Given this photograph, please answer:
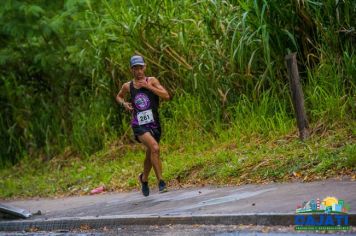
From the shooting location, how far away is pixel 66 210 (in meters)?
11.5

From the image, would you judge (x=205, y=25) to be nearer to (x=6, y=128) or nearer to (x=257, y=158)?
(x=257, y=158)

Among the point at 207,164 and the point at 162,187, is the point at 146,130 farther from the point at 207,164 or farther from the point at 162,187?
the point at 207,164

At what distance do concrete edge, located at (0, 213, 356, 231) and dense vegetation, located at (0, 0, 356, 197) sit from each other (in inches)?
96.3

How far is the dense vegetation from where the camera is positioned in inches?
513

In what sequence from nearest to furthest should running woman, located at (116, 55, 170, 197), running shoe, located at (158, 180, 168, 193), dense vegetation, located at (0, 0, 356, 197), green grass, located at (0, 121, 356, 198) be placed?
1. green grass, located at (0, 121, 356, 198)
2. running woman, located at (116, 55, 170, 197)
3. running shoe, located at (158, 180, 168, 193)
4. dense vegetation, located at (0, 0, 356, 197)

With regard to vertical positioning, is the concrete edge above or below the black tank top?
below

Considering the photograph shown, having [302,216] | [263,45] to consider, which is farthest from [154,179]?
[302,216]

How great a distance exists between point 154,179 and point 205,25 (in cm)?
383

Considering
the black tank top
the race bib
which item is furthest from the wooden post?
the race bib

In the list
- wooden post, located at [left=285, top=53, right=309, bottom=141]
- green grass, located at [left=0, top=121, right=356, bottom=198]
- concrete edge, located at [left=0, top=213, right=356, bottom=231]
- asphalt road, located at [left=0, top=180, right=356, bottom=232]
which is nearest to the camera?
concrete edge, located at [left=0, top=213, right=356, bottom=231]

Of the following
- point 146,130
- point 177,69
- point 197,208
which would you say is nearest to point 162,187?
point 146,130

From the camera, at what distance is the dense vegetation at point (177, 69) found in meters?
13.0

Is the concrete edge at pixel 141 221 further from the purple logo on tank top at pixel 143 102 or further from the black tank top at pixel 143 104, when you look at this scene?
the purple logo on tank top at pixel 143 102

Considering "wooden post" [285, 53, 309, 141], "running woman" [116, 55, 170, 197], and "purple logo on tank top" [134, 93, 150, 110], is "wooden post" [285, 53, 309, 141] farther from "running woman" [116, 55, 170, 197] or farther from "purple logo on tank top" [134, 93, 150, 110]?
"purple logo on tank top" [134, 93, 150, 110]
